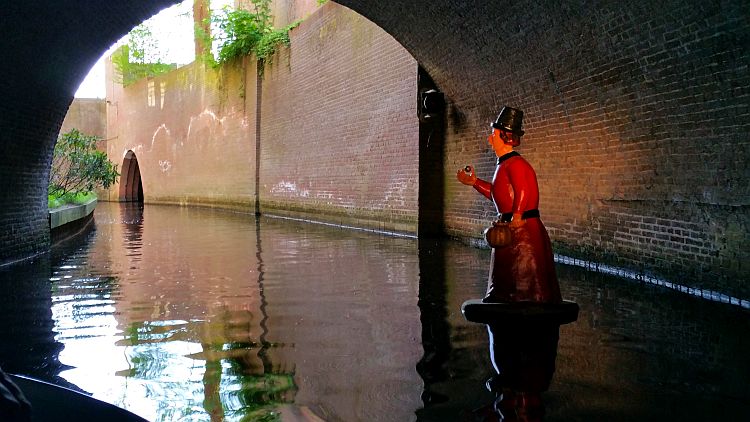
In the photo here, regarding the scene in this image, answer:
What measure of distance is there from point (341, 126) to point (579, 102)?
7731mm

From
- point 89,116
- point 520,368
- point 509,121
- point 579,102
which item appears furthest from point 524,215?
point 89,116

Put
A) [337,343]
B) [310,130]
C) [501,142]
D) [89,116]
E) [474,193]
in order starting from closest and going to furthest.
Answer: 1. [337,343]
2. [501,142]
3. [474,193]
4. [310,130]
5. [89,116]

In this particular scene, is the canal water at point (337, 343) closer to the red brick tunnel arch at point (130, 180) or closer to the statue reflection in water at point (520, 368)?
the statue reflection in water at point (520, 368)

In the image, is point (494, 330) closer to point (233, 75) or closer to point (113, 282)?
point (113, 282)

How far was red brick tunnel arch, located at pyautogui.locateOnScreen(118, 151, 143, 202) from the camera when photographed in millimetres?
34875

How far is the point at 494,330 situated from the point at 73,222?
1244cm

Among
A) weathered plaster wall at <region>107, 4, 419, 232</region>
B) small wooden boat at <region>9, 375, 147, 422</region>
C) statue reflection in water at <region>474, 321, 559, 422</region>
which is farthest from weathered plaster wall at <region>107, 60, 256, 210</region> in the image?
small wooden boat at <region>9, 375, 147, 422</region>

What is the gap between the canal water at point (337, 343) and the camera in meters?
3.49

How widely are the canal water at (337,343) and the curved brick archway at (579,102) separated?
0.69 m

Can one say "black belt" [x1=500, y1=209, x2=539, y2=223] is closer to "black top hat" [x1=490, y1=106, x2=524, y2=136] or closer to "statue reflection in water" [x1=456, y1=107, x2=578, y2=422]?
"statue reflection in water" [x1=456, y1=107, x2=578, y2=422]

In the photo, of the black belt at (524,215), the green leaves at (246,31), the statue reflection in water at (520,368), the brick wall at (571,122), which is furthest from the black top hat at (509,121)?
the green leaves at (246,31)

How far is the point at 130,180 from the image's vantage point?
3591cm

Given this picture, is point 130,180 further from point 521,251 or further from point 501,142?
point 521,251

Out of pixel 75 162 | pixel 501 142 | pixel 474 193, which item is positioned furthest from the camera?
pixel 75 162
